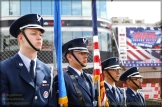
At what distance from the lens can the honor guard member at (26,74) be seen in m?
1.83

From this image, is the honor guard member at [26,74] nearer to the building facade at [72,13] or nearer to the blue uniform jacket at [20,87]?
the blue uniform jacket at [20,87]

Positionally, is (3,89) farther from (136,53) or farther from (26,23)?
(136,53)

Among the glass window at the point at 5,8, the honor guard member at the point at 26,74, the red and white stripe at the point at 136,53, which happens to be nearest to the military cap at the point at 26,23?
the honor guard member at the point at 26,74

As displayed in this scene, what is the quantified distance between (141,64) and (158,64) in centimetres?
94

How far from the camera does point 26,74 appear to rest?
1.88 meters

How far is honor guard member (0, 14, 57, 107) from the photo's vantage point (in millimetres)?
1828

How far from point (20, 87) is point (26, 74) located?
0.11m

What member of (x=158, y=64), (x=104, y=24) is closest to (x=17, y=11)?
(x=104, y=24)

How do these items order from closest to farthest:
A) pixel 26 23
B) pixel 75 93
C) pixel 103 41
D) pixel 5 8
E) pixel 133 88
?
pixel 26 23 < pixel 75 93 < pixel 133 88 < pixel 5 8 < pixel 103 41

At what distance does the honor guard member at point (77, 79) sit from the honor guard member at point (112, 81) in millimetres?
482

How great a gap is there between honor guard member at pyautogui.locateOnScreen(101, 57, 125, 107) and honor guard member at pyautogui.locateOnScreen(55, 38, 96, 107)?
1.58 feet

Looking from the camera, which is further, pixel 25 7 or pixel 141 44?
pixel 141 44

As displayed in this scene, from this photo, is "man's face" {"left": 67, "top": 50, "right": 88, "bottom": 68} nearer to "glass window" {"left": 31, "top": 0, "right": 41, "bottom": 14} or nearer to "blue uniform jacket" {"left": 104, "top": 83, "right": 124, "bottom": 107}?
"blue uniform jacket" {"left": 104, "top": 83, "right": 124, "bottom": 107}

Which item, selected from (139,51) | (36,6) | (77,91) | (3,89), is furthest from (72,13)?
(3,89)
